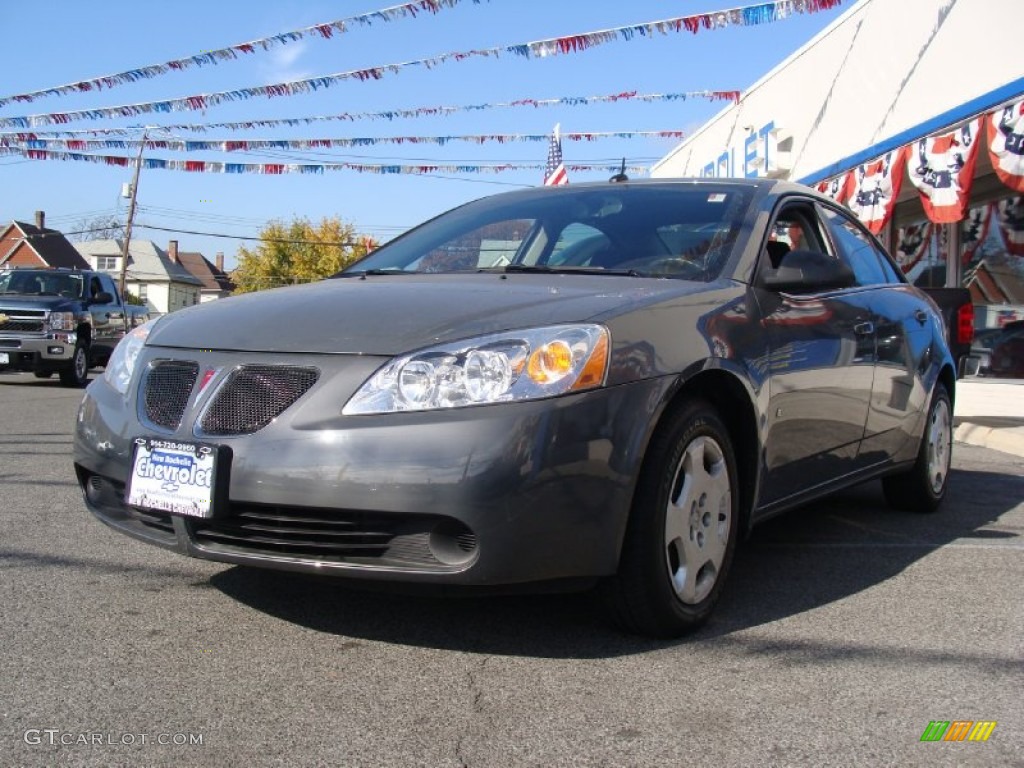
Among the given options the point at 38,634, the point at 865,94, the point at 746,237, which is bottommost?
the point at 38,634

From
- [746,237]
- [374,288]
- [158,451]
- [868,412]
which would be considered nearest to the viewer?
[158,451]

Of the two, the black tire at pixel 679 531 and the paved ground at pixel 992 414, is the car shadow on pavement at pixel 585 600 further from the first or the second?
the paved ground at pixel 992 414

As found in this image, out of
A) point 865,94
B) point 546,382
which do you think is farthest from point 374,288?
point 865,94

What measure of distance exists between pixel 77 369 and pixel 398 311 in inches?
492

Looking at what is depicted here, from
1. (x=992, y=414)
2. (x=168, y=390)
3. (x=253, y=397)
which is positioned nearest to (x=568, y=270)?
(x=253, y=397)

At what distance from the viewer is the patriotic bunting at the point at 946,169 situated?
10.6m

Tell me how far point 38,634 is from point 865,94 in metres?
13.1

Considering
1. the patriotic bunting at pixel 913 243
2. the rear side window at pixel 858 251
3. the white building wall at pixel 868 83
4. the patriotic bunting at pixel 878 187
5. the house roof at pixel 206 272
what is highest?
the white building wall at pixel 868 83

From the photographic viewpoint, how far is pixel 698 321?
3188mm

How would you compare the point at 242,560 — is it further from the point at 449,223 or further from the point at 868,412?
the point at 868,412

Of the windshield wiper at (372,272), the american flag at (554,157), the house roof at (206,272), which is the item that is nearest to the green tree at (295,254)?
the house roof at (206,272)

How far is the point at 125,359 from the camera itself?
3.39m

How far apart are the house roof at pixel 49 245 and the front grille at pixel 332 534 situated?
70.6 m

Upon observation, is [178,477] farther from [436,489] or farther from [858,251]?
[858,251]
